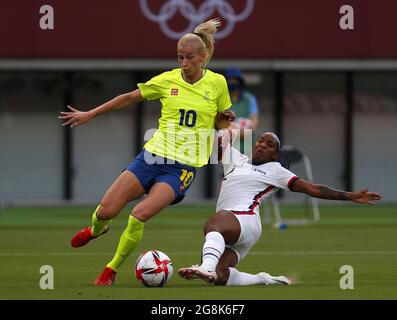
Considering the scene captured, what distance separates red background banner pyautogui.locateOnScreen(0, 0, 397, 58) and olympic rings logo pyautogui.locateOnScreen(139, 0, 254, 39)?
88 mm

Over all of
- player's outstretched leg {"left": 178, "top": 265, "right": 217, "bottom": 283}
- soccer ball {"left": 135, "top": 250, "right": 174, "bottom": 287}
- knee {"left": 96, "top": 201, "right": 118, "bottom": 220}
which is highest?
knee {"left": 96, "top": 201, "right": 118, "bottom": 220}

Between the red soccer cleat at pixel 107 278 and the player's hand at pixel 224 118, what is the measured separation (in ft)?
6.16

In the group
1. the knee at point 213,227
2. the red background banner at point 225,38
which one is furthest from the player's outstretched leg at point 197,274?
the red background banner at point 225,38

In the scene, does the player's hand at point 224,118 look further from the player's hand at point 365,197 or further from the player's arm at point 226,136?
the player's hand at point 365,197

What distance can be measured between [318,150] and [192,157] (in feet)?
54.8

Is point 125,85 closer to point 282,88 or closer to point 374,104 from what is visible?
point 282,88

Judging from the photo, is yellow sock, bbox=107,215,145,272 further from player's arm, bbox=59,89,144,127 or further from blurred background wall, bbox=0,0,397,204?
blurred background wall, bbox=0,0,397,204

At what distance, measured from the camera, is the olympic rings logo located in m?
26.9

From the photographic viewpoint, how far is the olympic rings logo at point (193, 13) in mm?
26875

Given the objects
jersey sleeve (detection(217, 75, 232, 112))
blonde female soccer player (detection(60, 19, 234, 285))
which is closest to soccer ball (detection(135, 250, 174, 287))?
blonde female soccer player (detection(60, 19, 234, 285))

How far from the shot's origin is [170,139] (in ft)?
40.7

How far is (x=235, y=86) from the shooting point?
778 inches

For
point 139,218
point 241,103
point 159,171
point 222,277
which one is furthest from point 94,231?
point 241,103

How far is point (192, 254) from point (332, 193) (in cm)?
449
